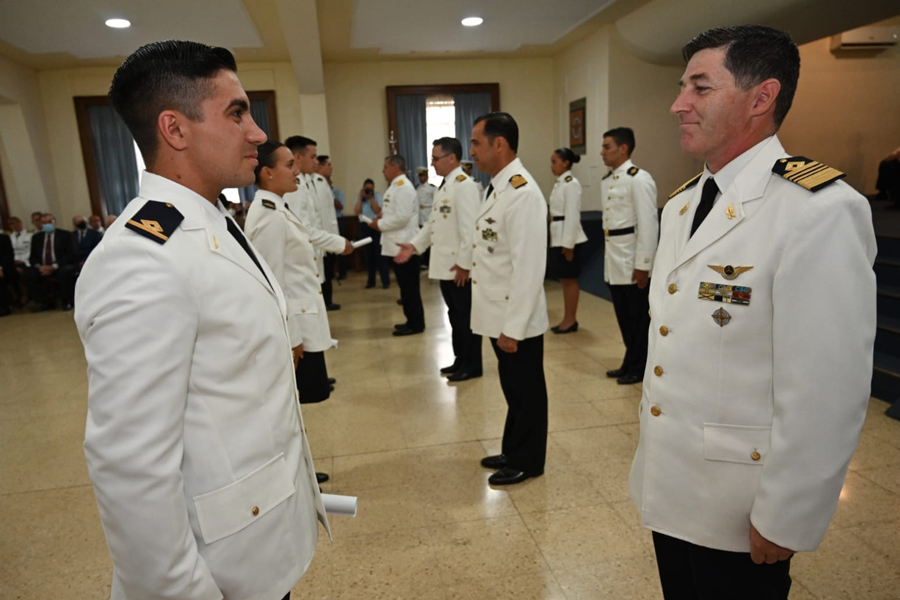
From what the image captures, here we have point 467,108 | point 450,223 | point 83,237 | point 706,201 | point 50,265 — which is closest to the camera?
point 706,201

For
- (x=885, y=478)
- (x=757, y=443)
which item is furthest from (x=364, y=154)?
(x=757, y=443)

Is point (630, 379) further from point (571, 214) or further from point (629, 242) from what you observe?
point (571, 214)

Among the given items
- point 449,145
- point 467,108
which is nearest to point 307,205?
point 449,145

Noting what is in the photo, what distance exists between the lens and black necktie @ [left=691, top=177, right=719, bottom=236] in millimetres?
1214

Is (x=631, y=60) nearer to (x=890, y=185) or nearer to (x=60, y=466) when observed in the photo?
(x=890, y=185)

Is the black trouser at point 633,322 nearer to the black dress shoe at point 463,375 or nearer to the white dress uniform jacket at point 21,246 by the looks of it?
the black dress shoe at point 463,375

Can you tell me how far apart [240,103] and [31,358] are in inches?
218

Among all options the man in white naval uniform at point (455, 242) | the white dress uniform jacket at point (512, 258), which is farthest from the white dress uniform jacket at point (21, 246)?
the white dress uniform jacket at point (512, 258)

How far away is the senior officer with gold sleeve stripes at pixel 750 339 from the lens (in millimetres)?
941

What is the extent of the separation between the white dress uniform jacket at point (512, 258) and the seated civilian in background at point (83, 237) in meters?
7.09

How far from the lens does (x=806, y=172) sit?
100 cm

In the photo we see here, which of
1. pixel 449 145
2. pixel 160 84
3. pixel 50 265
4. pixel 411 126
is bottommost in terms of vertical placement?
pixel 50 265

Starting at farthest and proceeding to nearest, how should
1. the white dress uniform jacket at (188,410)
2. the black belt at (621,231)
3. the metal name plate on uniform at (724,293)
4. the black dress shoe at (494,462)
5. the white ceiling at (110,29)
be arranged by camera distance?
the white ceiling at (110,29)
the black belt at (621,231)
the black dress shoe at (494,462)
the metal name plate on uniform at (724,293)
the white dress uniform jacket at (188,410)

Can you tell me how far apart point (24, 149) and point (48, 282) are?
219 centimetres
